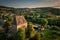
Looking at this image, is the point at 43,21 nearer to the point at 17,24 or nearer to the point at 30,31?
the point at 30,31

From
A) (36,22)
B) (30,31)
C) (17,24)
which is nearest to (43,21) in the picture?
(36,22)

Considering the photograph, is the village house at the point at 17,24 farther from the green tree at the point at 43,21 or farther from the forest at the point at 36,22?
the green tree at the point at 43,21

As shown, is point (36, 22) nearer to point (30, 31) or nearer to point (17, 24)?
point (30, 31)

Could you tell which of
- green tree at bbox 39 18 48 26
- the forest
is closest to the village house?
the forest

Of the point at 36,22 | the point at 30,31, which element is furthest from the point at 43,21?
the point at 30,31

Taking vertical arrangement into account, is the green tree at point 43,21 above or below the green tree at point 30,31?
above

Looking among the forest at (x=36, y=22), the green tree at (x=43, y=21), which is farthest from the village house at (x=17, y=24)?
the green tree at (x=43, y=21)

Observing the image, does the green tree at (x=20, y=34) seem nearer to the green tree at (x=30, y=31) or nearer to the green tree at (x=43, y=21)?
the green tree at (x=30, y=31)

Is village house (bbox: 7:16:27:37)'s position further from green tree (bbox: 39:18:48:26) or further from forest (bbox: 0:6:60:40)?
green tree (bbox: 39:18:48:26)

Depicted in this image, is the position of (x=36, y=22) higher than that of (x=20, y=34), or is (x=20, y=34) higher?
(x=36, y=22)

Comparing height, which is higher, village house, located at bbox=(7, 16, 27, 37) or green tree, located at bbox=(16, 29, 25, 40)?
village house, located at bbox=(7, 16, 27, 37)

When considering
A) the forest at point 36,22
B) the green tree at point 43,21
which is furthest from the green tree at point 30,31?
Answer: the green tree at point 43,21
